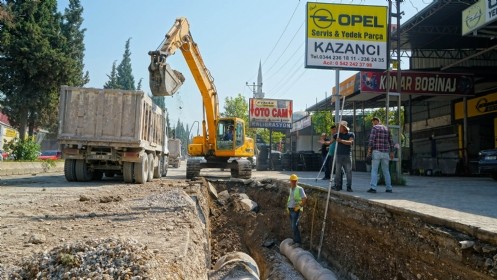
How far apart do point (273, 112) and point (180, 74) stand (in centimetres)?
1784

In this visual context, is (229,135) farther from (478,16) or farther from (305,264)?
(305,264)

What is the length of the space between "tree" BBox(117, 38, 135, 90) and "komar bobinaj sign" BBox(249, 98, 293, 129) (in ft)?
121

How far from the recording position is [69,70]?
25.0 m

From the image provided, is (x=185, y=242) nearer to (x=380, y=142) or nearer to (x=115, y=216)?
(x=115, y=216)

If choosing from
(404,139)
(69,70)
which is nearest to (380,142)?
(404,139)

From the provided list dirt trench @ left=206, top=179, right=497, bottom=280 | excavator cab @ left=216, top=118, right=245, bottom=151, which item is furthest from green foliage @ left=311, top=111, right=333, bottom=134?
A: dirt trench @ left=206, top=179, right=497, bottom=280

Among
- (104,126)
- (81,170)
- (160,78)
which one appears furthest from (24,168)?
(160,78)

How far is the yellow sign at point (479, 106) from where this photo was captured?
18922 millimetres

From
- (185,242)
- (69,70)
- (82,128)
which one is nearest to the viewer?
(185,242)

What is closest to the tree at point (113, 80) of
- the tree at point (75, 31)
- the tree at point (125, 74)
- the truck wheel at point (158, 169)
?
the tree at point (125, 74)

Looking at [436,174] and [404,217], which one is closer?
[404,217]

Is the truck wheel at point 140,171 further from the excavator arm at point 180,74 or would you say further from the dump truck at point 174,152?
the dump truck at point 174,152

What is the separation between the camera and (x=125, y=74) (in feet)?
211

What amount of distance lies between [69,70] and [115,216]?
21452 mm
